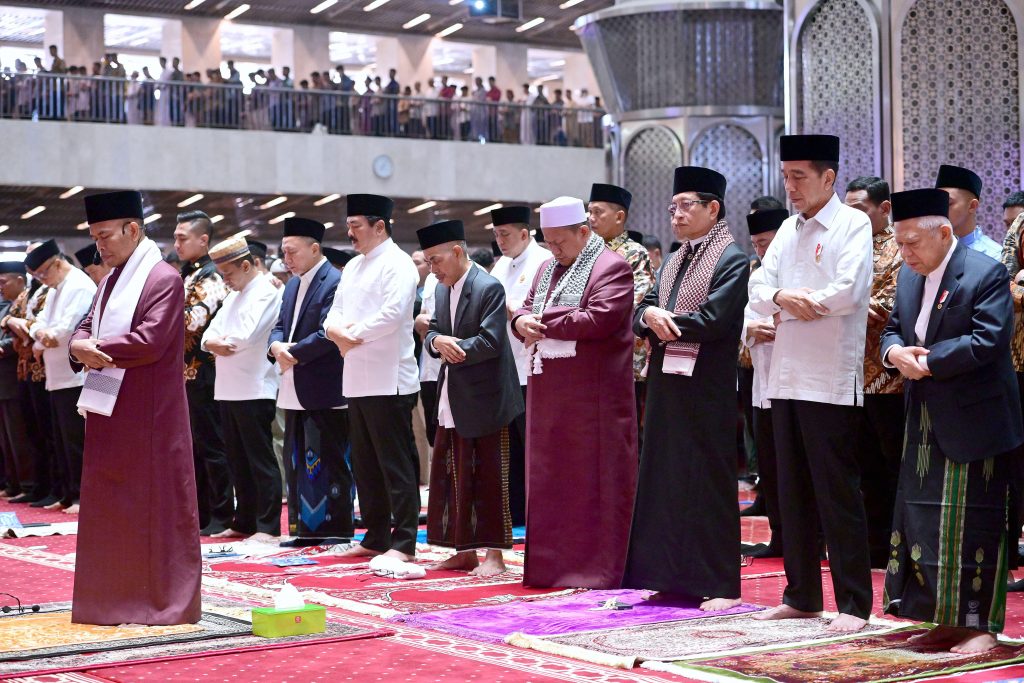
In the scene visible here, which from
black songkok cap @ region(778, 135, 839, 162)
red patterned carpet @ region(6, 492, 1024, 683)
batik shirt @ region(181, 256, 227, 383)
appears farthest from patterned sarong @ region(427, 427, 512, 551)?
batik shirt @ region(181, 256, 227, 383)

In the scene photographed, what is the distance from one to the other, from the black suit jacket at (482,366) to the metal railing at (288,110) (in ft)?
48.0

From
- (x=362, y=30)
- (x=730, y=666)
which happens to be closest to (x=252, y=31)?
(x=362, y=30)

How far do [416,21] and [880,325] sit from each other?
23116 mm

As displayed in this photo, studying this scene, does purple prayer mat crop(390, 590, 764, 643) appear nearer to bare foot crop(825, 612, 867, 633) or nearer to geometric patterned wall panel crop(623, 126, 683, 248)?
bare foot crop(825, 612, 867, 633)

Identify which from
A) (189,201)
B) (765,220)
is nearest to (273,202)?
(189,201)

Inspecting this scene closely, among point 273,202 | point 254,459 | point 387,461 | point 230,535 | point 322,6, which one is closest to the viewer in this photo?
point 387,461

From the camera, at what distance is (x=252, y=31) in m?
29.4

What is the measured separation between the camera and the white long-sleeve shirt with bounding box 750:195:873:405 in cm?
539

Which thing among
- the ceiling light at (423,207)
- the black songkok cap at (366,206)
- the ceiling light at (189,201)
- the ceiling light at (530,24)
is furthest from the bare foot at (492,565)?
the ceiling light at (530,24)

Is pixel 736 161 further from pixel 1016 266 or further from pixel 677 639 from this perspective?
pixel 677 639

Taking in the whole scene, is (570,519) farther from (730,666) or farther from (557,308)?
(730,666)

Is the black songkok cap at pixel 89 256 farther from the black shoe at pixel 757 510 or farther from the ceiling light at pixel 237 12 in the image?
the ceiling light at pixel 237 12

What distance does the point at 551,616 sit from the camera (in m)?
5.66

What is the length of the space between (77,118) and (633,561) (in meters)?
16.5
